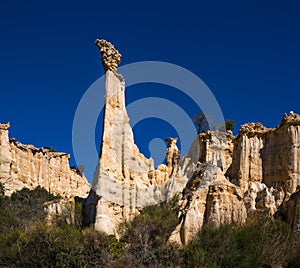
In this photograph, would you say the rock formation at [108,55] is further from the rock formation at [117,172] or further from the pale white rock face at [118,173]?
the pale white rock face at [118,173]

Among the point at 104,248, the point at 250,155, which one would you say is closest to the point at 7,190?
the point at 250,155

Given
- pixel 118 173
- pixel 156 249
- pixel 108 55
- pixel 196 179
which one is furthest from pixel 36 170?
pixel 156 249

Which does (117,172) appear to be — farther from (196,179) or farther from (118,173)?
(196,179)

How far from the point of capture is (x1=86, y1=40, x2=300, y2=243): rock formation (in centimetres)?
2498

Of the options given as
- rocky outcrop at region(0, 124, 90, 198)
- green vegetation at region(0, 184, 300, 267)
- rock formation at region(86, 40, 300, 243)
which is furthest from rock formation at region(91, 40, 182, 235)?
rocky outcrop at region(0, 124, 90, 198)

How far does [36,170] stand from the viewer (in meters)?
54.1

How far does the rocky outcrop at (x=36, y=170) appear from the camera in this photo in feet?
158

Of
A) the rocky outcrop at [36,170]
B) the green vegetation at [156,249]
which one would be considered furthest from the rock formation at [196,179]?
the rocky outcrop at [36,170]

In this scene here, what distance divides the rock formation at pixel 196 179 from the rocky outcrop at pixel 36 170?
1641 centimetres

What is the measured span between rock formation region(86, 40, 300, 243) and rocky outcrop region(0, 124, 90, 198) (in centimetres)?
1641

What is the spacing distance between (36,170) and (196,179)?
3005 centimetres

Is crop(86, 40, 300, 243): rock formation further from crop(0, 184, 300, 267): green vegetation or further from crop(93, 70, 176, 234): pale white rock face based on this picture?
crop(0, 184, 300, 267): green vegetation

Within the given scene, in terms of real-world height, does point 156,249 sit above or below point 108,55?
below

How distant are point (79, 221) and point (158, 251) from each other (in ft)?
31.7
